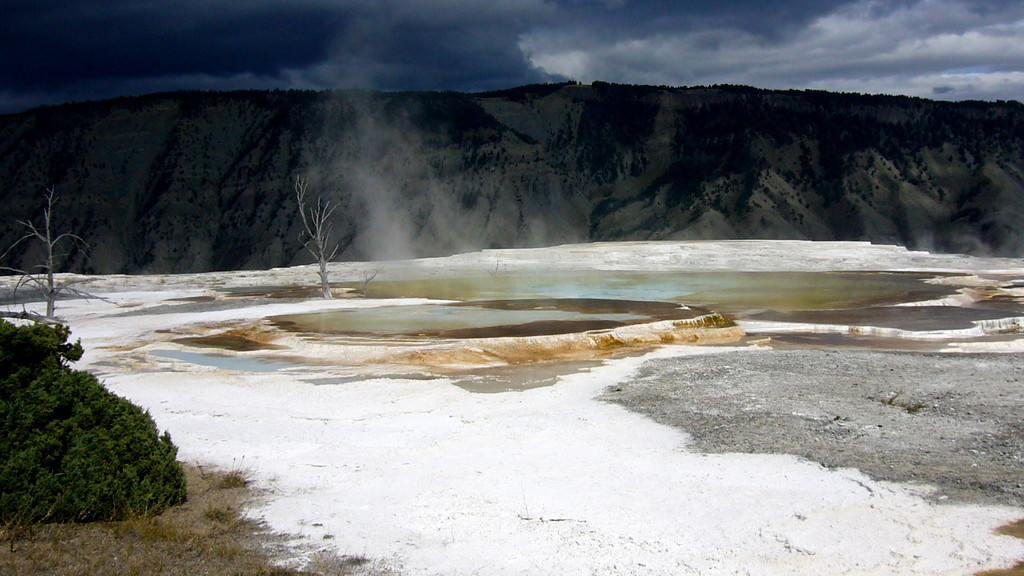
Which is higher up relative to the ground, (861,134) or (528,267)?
(861,134)

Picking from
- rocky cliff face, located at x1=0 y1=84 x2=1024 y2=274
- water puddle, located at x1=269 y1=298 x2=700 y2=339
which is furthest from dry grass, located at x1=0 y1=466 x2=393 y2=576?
rocky cliff face, located at x1=0 y1=84 x2=1024 y2=274

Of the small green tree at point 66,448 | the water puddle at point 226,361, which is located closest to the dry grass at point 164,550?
the small green tree at point 66,448

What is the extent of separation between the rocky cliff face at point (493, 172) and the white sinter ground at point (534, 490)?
74.5 m

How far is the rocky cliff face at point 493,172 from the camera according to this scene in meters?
90.9

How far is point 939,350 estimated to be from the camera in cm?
1895

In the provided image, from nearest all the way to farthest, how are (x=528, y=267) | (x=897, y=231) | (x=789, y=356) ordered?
(x=789, y=356) → (x=528, y=267) → (x=897, y=231)

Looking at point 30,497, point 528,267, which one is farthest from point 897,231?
point 30,497

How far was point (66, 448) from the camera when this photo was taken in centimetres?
776

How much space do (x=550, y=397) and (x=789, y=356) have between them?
5.99m

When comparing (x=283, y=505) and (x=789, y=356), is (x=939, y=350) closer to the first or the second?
(x=789, y=356)

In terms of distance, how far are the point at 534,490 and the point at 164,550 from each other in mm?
3628

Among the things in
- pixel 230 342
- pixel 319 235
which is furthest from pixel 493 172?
pixel 230 342

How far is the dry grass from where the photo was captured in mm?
6438

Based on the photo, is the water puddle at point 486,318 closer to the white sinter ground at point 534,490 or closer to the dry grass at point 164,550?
the white sinter ground at point 534,490
